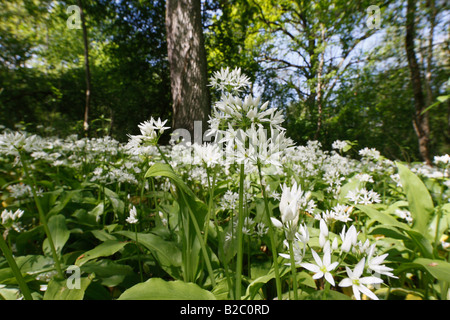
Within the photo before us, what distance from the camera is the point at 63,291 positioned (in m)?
1.05

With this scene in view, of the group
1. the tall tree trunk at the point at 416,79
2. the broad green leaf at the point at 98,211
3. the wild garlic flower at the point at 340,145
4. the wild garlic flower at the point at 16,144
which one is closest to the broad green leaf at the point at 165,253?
the wild garlic flower at the point at 16,144

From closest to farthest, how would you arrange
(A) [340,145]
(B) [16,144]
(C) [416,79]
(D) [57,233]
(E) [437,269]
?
(E) [437,269] → (B) [16,144] → (D) [57,233] → (A) [340,145] → (C) [416,79]

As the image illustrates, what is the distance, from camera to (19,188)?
224 centimetres

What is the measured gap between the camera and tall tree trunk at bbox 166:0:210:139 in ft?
13.0

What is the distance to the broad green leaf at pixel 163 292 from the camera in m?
0.84

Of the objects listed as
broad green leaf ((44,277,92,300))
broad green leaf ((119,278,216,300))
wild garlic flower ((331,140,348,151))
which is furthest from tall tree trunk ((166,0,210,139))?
broad green leaf ((119,278,216,300))

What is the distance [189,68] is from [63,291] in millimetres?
3822

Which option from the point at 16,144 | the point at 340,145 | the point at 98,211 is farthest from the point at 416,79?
the point at 16,144

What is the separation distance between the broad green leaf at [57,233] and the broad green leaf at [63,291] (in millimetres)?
492

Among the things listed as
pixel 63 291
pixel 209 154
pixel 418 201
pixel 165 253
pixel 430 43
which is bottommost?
pixel 63 291

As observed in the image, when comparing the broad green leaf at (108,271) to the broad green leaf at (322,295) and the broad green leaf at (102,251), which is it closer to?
the broad green leaf at (102,251)

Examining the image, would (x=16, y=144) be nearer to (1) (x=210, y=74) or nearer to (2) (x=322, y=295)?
(2) (x=322, y=295)

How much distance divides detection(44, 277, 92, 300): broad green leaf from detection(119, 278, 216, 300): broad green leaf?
1.23 ft
